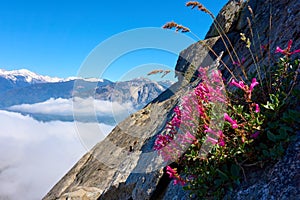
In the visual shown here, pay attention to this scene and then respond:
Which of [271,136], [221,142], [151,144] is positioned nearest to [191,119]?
[221,142]

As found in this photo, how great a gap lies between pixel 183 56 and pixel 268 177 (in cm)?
1554

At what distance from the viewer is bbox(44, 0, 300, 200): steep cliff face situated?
679cm

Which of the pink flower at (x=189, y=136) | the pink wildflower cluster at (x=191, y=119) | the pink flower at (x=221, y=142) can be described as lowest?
the pink flower at (x=221, y=142)

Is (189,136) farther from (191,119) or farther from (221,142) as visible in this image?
(221,142)

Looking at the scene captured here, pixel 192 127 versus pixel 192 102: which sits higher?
pixel 192 102

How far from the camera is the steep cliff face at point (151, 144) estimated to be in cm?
679

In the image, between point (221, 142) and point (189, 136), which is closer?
point (221, 142)

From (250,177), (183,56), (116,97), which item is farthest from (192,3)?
(183,56)

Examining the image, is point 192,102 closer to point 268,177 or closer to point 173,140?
point 173,140

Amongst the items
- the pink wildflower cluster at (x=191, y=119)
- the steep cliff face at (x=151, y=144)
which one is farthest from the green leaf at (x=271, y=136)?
the pink wildflower cluster at (x=191, y=119)

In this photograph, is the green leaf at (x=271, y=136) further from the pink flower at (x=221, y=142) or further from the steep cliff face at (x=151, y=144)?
the pink flower at (x=221, y=142)

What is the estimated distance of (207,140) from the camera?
4105 mm

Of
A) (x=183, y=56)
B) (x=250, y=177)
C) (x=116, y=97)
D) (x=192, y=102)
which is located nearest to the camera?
(x=250, y=177)

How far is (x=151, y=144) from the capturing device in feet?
30.3
